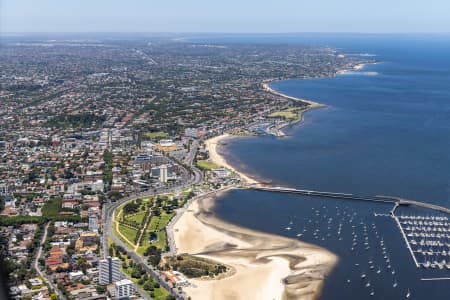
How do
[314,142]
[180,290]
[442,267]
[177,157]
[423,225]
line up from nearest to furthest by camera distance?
[180,290]
[442,267]
[423,225]
[177,157]
[314,142]

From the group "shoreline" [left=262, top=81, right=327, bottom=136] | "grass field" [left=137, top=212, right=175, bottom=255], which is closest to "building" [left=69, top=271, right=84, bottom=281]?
"grass field" [left=137, top=212, right=175, bottom=255]

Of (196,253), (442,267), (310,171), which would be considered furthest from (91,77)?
(442,267)

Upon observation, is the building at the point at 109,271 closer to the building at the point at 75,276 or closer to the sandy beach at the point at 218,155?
the building at the point at 75,276

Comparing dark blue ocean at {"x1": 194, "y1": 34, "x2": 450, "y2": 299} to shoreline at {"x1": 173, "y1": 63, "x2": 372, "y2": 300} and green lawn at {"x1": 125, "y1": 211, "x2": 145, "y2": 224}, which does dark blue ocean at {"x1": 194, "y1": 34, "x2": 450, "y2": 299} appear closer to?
shoreline at {"x1": 173, "y1": 63, "x2": 372, "y2": 300}

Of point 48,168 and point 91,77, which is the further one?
point 91,77

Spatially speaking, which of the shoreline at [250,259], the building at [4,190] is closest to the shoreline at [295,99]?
the shoreline at [250,259]

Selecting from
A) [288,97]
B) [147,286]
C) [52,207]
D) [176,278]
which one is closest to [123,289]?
[147,286]

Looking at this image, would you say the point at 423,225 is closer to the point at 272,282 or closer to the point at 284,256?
the point at 284,256
